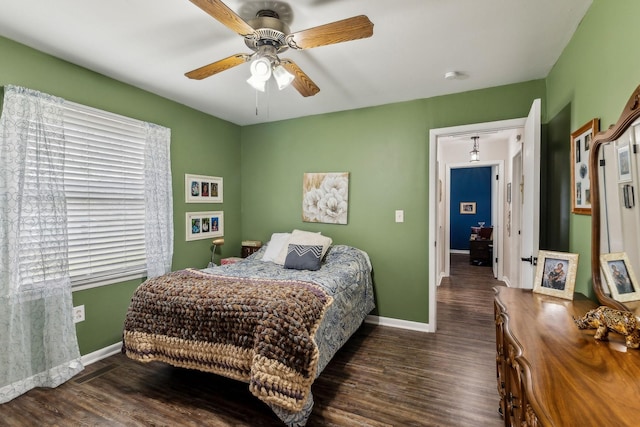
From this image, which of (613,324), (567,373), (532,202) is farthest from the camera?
(532,202)

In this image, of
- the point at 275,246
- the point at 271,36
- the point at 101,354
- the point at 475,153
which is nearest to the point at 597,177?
the point at 271,36

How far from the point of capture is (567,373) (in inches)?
35.3

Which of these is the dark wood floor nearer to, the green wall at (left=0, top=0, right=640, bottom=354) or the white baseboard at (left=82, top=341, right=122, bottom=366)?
the white baseboard at (left=82, top=341, right=122, bottom=366)

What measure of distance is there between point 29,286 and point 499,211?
20.3 ft

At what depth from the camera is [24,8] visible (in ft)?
5.75

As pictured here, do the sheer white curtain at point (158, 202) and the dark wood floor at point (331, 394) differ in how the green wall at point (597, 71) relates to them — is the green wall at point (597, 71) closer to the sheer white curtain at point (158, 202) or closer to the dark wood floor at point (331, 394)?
the dark wood floor at point (331, 394)

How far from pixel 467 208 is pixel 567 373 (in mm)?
7951

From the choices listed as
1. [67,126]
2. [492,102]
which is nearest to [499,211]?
[492,102]

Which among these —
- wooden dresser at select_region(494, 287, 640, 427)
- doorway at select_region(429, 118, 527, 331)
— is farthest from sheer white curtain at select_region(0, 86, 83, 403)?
doorway at select_region(429, 118, 527, 331)

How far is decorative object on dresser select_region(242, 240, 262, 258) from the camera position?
12.8 ft

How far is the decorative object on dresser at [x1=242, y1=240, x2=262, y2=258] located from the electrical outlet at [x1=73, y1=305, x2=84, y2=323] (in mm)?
1762

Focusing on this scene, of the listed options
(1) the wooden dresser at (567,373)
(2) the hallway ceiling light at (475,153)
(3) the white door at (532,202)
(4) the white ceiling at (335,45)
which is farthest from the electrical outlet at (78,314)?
(2) the hallway ceiling light at (475,153)

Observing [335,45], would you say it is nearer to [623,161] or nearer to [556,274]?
[623,161]

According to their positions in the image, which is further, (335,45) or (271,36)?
(335,45)
